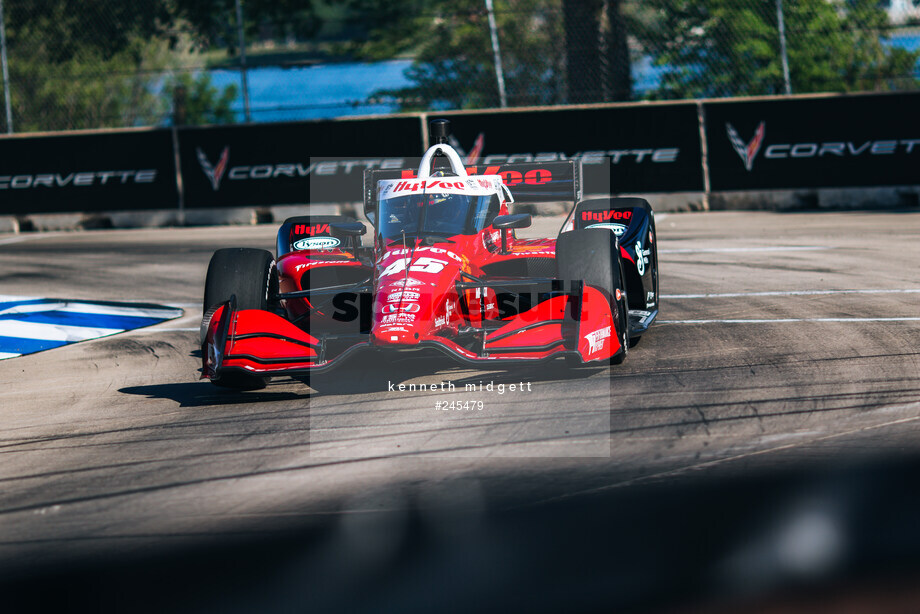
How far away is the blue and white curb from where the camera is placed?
9.14 metres

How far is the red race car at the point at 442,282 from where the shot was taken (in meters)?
6.48

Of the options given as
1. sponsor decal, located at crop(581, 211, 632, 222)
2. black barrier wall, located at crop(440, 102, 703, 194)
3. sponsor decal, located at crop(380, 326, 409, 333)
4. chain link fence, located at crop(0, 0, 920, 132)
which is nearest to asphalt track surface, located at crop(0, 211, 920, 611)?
sponsor decal, located at crop(380, 326, 409, 333)

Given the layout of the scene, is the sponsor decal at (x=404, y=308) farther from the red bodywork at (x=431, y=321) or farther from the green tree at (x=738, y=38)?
the green tree at (x=738, y=38)

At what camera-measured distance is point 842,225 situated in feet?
44.9

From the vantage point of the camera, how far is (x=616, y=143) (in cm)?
1623

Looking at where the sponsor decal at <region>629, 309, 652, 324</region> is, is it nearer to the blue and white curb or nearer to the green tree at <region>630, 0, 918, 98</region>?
the blue and white curb

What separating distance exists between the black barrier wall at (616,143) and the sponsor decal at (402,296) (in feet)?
31.1

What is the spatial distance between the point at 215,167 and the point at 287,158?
3.97ft

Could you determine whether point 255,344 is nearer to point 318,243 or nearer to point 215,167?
point 318,243

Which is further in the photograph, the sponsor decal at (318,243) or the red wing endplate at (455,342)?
the sponsor decal at (318,243)

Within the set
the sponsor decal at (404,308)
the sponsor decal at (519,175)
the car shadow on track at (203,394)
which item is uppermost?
the sponsor decal at (519,175)

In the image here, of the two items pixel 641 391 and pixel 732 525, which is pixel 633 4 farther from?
pixel 732 525

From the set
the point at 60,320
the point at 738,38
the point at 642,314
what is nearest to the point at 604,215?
the point at 642,314

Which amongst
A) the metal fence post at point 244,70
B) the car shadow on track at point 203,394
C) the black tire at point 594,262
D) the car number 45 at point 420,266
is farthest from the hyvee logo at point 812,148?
the car shadow on track at point 203,394
